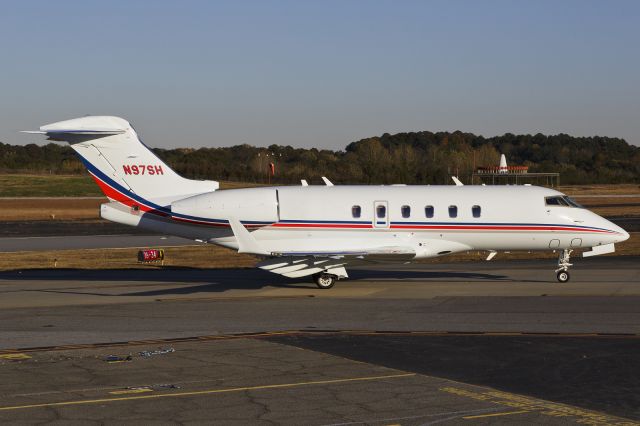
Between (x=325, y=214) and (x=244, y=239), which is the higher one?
(x=325, y=214)

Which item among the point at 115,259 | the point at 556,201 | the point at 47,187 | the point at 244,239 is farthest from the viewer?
the point at 47,187

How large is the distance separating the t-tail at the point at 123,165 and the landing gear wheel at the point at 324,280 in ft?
16.2

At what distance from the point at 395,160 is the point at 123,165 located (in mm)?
60356

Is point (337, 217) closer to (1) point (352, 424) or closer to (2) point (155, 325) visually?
(2) point (155, 325)

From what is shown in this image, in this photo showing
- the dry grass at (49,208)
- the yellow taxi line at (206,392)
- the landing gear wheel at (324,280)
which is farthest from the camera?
the dry grass at (49,208)

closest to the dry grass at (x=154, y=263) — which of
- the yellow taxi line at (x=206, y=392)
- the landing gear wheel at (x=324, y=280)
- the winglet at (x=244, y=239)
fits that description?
the landing gear wheel at (x=324, y=280)

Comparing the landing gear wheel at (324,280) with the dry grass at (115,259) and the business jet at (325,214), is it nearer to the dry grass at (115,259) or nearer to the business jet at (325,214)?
the business jet at (325,214)

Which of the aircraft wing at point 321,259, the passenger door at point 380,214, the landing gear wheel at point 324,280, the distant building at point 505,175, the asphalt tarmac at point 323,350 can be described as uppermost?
the distant building at point 505,175

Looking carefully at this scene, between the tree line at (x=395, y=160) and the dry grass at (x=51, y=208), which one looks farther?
the tree line at (x=395, y=160)

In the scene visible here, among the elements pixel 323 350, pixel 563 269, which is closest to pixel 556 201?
pixel 563 269

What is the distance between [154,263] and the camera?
119ft

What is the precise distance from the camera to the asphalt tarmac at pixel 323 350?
13.0 meters

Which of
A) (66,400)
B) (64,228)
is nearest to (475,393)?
(66,400)

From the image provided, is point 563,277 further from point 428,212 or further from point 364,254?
point 364,254
